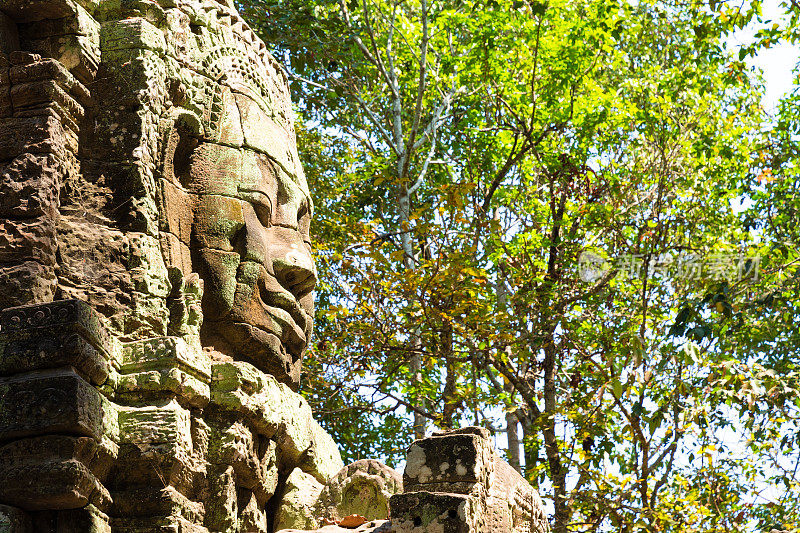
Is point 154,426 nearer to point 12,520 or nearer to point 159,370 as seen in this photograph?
point 159,370

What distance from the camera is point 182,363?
434cm

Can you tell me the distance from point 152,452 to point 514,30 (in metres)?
10.0

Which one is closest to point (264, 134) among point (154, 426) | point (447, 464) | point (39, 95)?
point (39, 95)

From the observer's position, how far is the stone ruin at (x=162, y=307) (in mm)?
3795

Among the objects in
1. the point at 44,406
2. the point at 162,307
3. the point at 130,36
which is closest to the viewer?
the point at 44,406

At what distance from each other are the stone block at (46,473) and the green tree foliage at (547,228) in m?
6.05

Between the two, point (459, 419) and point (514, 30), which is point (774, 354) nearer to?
point (459, 419)

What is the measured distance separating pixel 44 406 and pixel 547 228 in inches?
400

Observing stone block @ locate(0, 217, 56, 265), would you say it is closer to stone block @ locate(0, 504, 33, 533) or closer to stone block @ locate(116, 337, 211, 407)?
stone block @ locate(116, 337, 211, 407)

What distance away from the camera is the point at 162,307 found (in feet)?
15.1

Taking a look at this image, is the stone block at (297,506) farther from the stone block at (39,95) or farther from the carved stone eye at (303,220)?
the stone block at (39,95)

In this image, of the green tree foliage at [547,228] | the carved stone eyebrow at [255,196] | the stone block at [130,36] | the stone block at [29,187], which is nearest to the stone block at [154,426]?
the stone block at [29,187]

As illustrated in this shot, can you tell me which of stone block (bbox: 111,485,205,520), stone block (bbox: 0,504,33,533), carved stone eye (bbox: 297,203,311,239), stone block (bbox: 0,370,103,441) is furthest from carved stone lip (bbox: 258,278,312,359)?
stone block (bbox: 0,504,33,533)

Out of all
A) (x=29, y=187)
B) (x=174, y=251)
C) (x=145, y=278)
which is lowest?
(x=145, y=278)
